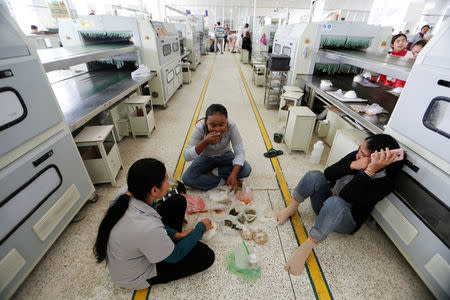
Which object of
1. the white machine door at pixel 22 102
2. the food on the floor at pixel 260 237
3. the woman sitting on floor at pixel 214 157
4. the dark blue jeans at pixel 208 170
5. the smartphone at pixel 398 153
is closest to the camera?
the white machine door at pixel 22 102

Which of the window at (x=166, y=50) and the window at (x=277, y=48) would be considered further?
the window at (x=277, y=48)

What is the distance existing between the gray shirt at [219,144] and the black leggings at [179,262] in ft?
1.61

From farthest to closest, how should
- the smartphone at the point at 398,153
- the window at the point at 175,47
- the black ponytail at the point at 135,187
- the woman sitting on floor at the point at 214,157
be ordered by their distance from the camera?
the window at the point at 175,47 → the woman sitting on floor at the point at 214,157 → the smartphone at the point at 398,153 → the black ponytail at the point at 135,187

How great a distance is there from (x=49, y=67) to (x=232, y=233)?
2229mm

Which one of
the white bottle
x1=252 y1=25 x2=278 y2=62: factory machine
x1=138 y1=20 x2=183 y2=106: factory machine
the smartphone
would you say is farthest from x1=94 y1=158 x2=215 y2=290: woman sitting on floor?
x1=252 y1=25 x2=278 y2=62: factory machine

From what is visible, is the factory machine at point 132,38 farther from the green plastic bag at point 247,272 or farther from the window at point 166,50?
the green plastic bag at point 247,272

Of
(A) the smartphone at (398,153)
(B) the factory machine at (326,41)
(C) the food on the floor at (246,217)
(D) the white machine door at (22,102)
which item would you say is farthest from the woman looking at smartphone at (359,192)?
(B) the factory machine at (326,41)

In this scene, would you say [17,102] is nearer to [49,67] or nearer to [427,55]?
[49,67]

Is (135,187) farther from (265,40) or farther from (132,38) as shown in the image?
(265,40)

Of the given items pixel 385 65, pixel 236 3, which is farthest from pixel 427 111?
pixel 236 3

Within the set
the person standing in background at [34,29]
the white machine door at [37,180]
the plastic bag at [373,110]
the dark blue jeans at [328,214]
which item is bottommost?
the dark blue jeans at [328,214]

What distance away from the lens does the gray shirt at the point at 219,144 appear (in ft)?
6.62

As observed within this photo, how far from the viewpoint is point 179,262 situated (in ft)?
4.62

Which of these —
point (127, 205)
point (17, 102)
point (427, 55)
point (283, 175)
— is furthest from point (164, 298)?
point (427, 55)
